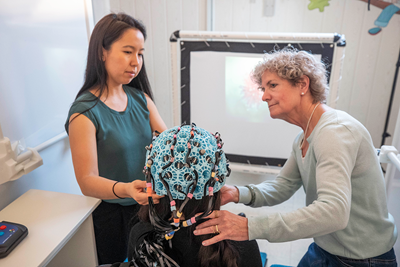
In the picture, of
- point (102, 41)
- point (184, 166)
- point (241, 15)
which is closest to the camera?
point (184, 166)

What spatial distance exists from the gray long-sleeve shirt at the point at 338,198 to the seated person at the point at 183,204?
0.13 metres

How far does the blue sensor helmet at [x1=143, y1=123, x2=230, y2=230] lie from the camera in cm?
74

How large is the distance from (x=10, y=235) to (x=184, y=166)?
742mm

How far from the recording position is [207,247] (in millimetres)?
868

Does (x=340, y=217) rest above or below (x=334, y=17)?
below

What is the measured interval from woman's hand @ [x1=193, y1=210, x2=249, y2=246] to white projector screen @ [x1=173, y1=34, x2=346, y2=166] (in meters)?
1.39

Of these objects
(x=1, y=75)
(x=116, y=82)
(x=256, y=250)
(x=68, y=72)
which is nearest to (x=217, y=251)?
(x=256, y=250)

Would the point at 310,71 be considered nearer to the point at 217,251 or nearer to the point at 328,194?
the point at 328,194

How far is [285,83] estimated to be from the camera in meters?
1.05

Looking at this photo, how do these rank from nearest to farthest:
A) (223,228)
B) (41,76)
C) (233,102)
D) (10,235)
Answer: (223,228)
(10,235)
(41,76)
(233,102)

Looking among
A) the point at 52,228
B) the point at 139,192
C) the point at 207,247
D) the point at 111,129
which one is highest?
the point at 111,129

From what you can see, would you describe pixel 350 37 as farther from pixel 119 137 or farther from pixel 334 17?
pixel 119 137

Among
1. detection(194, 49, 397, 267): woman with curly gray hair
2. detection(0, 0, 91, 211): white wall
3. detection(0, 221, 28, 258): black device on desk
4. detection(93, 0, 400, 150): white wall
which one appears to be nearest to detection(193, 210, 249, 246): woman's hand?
detection(194, 49, 397, 267): woman with curly gray hair

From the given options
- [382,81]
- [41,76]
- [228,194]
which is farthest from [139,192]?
Result: [382,81]
